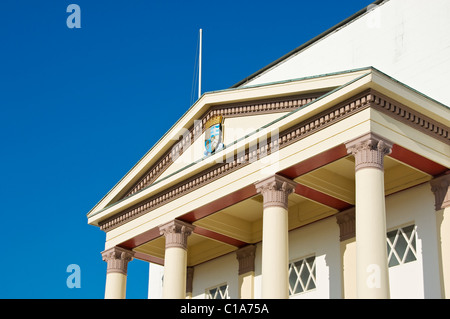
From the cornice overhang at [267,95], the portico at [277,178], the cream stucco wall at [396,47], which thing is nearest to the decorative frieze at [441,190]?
the portico at [277,178]

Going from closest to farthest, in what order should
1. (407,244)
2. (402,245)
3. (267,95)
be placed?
(407,244), (402,245), (267,95)

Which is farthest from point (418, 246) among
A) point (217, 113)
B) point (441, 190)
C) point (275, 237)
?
point (217, 113)

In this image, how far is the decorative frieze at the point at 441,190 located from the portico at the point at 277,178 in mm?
272

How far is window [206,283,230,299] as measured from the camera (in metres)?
32.8

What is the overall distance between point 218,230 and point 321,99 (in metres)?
8.87

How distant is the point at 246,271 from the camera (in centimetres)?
3183

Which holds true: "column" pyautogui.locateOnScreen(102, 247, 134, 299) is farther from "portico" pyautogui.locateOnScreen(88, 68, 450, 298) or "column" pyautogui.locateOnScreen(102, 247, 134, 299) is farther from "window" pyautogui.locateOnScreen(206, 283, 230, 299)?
"window" pyautogui.locateOnScreen(206, 283, 230, 299)

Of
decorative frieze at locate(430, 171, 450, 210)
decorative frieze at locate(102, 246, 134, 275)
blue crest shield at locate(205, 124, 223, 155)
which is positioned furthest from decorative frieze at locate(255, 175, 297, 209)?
decorative frieze at locate(102, 246, 134, 275)

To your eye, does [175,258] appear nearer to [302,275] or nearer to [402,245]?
[302,275]

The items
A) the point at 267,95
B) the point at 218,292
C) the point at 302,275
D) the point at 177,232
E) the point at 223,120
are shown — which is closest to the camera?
the point at 267,95

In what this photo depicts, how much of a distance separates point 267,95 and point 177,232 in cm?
618

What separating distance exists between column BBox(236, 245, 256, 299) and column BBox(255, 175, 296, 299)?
646cm

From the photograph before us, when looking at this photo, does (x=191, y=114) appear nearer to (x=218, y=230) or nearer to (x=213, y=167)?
(x=213, y=167)

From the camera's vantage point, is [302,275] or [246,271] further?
[246,271]
